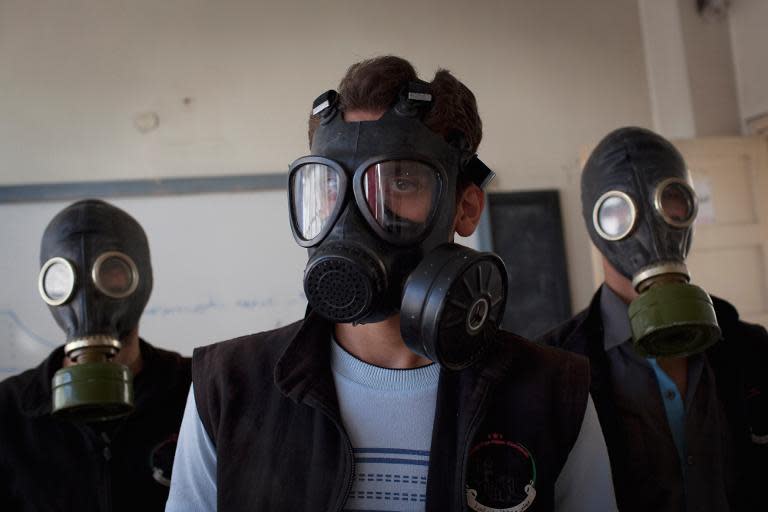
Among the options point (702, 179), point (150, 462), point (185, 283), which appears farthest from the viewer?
point (702, 179)

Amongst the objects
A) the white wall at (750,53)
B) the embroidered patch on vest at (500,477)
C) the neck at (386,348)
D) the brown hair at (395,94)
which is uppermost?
the white wall at (750,53)

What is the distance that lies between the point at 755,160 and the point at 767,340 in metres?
1.86

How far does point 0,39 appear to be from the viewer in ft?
9.61

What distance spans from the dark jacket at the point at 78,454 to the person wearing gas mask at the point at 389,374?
0.46m

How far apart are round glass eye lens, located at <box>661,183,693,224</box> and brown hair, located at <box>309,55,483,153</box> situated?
0.58 meters

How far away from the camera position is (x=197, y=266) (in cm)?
292

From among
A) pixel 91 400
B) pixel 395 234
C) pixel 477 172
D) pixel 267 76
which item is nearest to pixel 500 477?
pixel 395 234

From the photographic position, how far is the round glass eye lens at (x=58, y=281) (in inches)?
62.4

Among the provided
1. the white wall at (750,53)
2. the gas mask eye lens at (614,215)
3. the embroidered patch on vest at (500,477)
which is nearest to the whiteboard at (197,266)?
the gas mask eye lens at (614,215)

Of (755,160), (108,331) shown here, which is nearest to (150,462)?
(108,331)

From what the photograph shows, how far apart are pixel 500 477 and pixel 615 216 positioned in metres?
0.81

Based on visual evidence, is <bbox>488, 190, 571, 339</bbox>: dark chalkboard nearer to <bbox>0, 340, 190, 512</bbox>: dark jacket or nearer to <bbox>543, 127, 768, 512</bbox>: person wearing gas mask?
<bbox>543, 127, 768, 512</bbox>: person wearing gas mask

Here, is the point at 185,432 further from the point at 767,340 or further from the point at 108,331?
the point at 767,340

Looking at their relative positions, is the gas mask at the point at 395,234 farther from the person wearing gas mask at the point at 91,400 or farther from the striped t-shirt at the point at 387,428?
the person wearing gas mask at the point at 91,400
